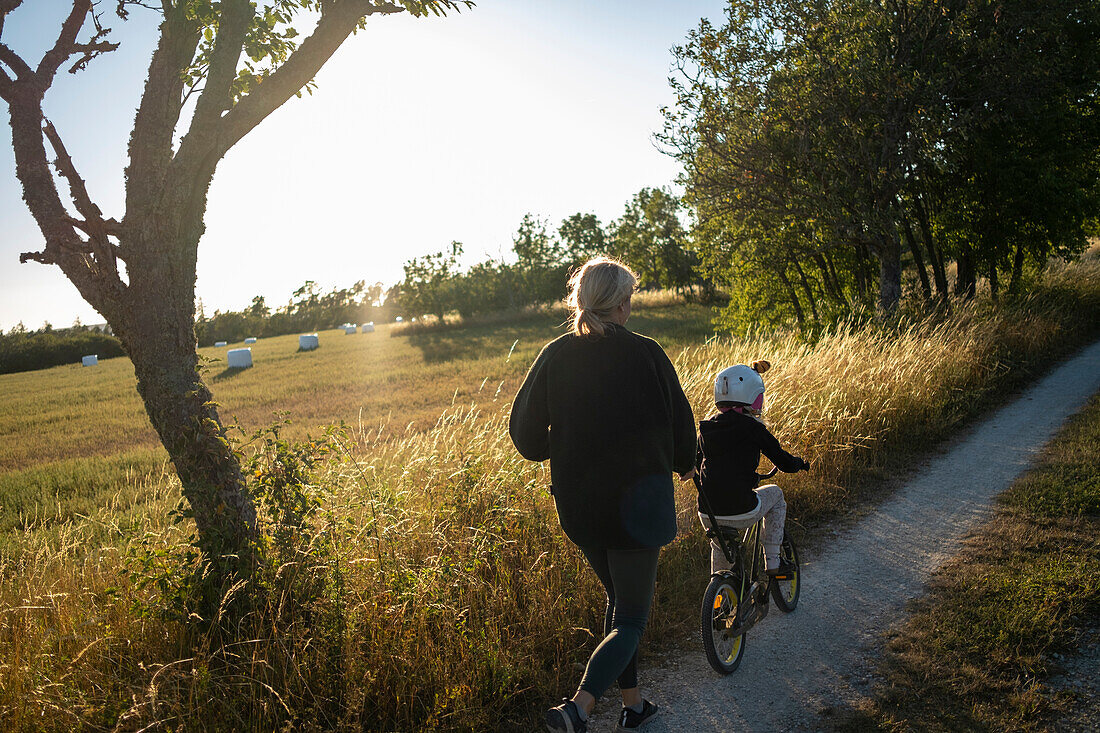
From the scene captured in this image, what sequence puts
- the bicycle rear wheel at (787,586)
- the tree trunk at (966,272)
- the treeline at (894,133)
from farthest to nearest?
the tree trunk at (966,272) < the treeline at (894,133) < the bicycle rear wheel at (787,586)

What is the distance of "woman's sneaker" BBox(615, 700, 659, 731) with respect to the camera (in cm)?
310

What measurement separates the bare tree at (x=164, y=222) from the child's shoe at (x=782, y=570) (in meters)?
3.06

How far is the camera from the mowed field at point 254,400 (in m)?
10.7

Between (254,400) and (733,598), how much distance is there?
20597 millimetres

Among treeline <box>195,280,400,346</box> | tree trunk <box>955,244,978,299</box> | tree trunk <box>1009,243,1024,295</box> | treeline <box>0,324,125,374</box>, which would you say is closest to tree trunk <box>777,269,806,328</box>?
tree trunk <box>955,244,978,299</box>

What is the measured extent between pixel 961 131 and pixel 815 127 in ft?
9.66

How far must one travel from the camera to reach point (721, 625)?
11.7 ft

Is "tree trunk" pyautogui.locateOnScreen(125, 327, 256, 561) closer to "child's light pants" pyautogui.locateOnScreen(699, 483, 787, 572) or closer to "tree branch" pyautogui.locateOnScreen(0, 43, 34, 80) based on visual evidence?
"tree branch" pyautogui.locateOnScreen(0, 43, 34, 80)

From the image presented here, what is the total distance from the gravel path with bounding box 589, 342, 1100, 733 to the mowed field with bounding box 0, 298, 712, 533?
2484 mm

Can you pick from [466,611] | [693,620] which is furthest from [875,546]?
[466,611]

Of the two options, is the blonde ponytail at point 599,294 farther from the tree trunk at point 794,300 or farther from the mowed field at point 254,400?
the tree trunk at point 794,300

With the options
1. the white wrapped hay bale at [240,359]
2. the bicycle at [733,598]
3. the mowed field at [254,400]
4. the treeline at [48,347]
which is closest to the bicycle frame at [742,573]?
the bicycle at [733,598]

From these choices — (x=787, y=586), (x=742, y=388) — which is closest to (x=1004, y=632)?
(x=787, y=586)

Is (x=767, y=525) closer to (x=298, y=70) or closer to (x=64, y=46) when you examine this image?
(x=298, y=70)
